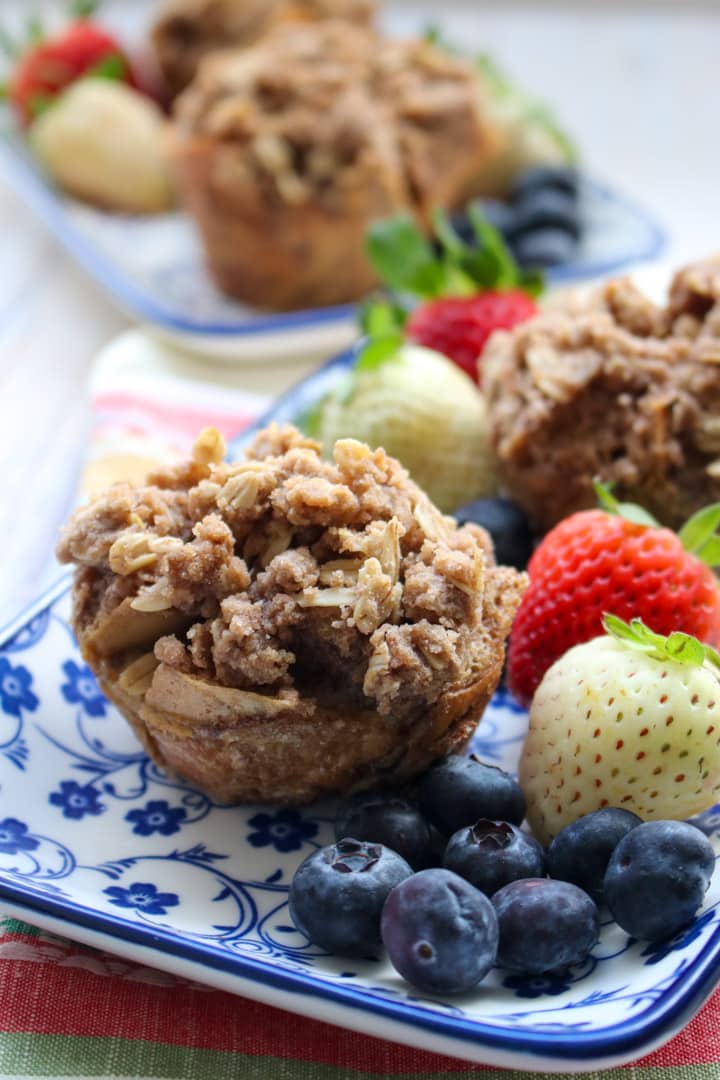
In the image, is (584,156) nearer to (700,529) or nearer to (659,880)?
(700,529)

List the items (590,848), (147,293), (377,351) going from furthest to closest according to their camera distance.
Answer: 1. (147,293)
2. (377,351)
3. (590,848)

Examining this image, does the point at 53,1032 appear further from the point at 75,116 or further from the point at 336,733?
the point at 75,116

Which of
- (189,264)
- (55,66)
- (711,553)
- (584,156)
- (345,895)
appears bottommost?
(584,156)

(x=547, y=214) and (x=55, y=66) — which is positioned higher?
(x=55, y=66)

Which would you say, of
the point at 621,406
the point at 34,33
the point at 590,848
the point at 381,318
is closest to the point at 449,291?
the point at 381,318

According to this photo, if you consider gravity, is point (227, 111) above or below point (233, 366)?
above

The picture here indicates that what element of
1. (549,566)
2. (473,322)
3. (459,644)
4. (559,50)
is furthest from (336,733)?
(559,50)

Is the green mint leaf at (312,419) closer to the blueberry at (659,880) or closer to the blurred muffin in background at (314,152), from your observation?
the blurred muffin in background at (314,152)
